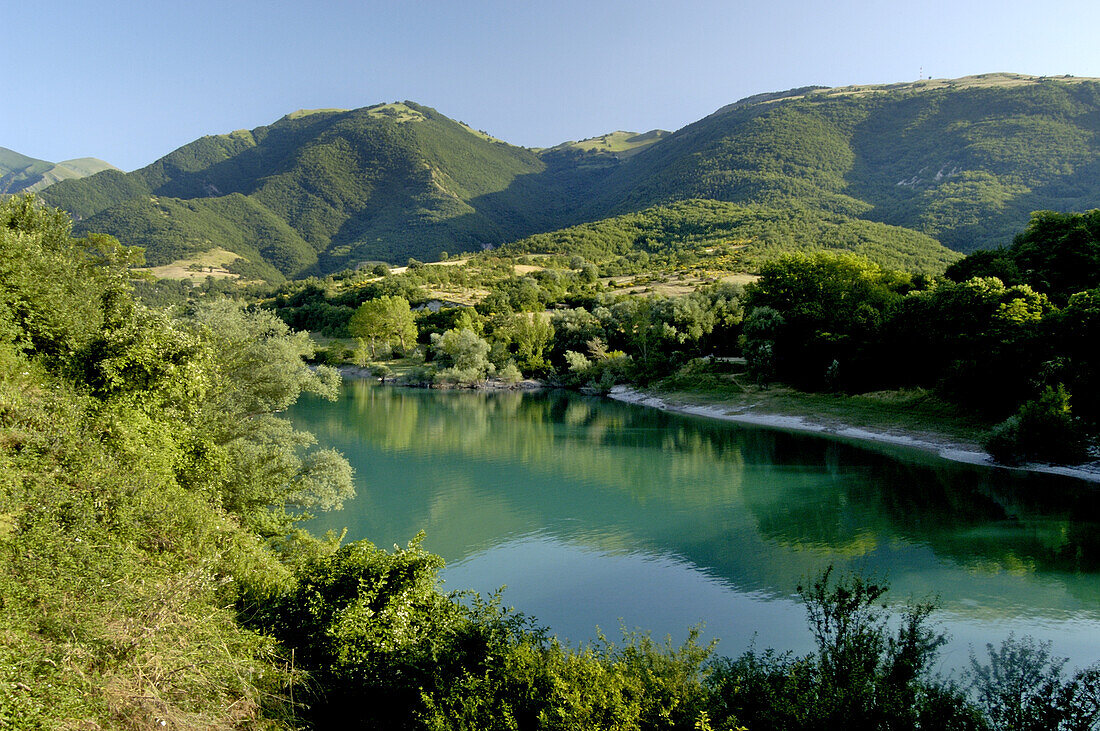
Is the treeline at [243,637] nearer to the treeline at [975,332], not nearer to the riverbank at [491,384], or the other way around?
the treeline at [975,332]

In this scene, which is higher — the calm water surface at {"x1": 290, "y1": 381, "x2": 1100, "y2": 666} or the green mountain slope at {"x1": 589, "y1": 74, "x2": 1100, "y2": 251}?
the green mountain slope at {"x1": 589, "y1": 74, "x2": 1100, "y2": 251}

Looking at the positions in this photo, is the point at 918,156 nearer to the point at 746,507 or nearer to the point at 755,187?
the point at 755,187

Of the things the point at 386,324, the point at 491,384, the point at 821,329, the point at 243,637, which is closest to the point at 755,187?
the point at 386,324

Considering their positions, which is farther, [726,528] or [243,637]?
[726,528]

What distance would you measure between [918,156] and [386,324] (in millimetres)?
109716

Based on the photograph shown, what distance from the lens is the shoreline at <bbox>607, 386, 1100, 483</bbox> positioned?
939 inches

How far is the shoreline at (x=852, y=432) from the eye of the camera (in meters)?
23.9

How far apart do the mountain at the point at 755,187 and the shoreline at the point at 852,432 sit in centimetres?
4723

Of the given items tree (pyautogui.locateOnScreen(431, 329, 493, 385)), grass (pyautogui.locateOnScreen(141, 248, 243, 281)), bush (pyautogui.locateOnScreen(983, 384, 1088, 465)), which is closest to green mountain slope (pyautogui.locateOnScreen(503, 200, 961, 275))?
tree (pyautogui.locateOnScreen(431, 329, 493, 385))

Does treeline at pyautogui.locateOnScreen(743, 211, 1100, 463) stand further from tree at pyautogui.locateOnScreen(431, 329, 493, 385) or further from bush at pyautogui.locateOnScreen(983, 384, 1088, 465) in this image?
tree at pyautogui.locateOnScreen(431, 329, 493, 385)

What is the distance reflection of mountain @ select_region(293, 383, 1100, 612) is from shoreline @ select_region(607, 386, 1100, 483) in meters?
1.15

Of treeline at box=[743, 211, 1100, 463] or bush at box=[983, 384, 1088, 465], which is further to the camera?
treeline at box=[743, 211, 1100, 463]

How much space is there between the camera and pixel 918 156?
4653 inches

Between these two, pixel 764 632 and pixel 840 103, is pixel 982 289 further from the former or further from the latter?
pixel 840 103
